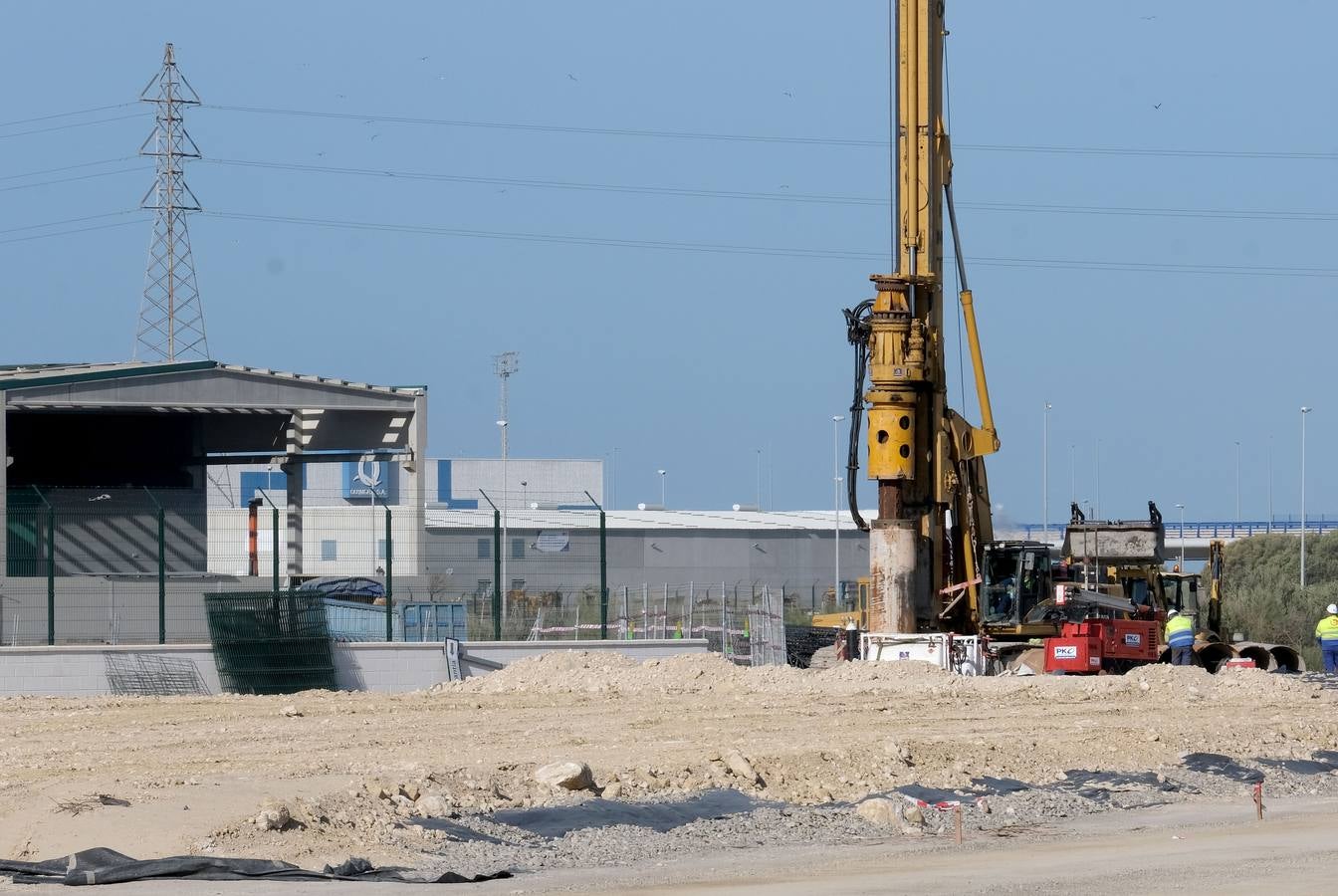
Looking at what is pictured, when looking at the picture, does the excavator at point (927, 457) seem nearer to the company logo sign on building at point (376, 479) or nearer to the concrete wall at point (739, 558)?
the concrete wall at point (739, 558)

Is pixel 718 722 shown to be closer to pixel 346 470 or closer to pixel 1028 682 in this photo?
pixel 1028 682

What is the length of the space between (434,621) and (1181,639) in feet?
36.9

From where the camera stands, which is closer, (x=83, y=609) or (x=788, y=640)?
(x=83, y=609)

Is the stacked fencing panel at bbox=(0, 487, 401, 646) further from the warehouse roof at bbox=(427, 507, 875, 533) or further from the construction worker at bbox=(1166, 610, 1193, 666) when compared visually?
the warehouse roof at bbox=(427, 507, 875, 533)

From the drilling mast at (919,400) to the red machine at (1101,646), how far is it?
1979mm

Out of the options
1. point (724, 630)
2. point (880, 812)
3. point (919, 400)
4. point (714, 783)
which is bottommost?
point (880, 812)

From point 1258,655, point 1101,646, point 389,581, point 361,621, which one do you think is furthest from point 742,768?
point 1258,655

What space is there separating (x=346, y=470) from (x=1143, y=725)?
353 ft

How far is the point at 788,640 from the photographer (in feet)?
104

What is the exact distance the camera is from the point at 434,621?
27.3 m

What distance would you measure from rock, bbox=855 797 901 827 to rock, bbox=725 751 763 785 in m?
1.38

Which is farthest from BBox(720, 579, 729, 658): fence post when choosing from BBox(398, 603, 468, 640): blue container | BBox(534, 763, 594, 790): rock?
BBox(534, 763, 594, 790): rock

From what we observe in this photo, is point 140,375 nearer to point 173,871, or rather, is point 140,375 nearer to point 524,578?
point 524,578

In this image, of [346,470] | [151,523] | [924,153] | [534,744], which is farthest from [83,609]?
[346,470]
